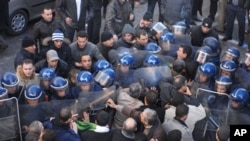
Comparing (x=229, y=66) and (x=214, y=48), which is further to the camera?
(x=214, y=48)

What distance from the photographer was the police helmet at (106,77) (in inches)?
292

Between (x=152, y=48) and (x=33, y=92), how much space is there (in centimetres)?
258

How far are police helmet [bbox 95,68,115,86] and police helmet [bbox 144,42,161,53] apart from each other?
131cm

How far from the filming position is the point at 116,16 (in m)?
10.4

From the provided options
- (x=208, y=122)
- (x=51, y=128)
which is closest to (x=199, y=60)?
(x=208, y=122)

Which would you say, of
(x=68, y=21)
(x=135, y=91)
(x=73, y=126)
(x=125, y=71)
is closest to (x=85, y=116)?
(x=73, y=126)

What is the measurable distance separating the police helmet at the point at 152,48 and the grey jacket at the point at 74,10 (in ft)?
7.39

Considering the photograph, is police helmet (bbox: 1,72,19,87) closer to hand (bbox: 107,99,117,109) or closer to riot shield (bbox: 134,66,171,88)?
hand (bbox: 107,99,117,109)

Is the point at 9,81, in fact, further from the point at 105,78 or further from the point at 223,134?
the point at 223,134

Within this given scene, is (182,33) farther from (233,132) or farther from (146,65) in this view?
(233,132)

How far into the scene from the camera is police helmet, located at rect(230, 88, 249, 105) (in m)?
7.03

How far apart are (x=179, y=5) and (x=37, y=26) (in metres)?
3.19

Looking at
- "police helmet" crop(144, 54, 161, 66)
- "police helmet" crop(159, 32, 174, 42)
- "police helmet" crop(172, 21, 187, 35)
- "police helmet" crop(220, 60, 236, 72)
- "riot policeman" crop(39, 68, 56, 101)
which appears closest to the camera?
"riot policeman" crop(39, 68, 56, 101)

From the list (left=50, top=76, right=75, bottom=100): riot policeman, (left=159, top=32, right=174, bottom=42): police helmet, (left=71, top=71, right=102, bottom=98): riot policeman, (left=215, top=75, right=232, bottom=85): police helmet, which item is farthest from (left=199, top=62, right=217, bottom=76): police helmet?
(left=50, top=76, right=75, bottom=100): riot policeman
